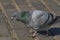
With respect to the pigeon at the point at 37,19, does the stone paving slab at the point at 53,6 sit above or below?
above

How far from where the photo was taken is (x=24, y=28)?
5227 mm

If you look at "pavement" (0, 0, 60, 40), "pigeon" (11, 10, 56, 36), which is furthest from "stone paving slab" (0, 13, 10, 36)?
"pigeon" (11, 10, 56, 36)

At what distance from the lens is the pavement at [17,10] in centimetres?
486

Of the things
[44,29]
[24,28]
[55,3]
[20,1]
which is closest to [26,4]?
[20,1]

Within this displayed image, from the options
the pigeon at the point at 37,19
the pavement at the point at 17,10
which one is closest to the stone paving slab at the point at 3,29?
the pavement at the point at 17,10

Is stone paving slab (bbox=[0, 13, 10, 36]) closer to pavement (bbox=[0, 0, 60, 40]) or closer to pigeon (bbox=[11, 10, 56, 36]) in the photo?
pavement (bbox=[0, 0, 60, 40])

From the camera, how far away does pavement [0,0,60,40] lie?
4863 millimetres

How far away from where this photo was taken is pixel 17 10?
617cm

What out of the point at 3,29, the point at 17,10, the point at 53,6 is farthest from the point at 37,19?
the point at 53,6

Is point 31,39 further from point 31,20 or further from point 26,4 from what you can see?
point 26,4

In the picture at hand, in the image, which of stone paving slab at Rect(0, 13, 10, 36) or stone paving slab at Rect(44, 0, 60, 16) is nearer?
stone paving slab at Rect(0, 13, 10, 36)

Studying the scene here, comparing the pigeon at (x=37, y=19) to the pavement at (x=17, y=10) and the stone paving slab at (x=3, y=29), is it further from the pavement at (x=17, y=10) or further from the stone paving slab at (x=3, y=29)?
the stone paving slab at (x=3, y=29)

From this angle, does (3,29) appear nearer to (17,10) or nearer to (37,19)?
(37,19)

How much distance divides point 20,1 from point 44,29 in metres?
2.33
